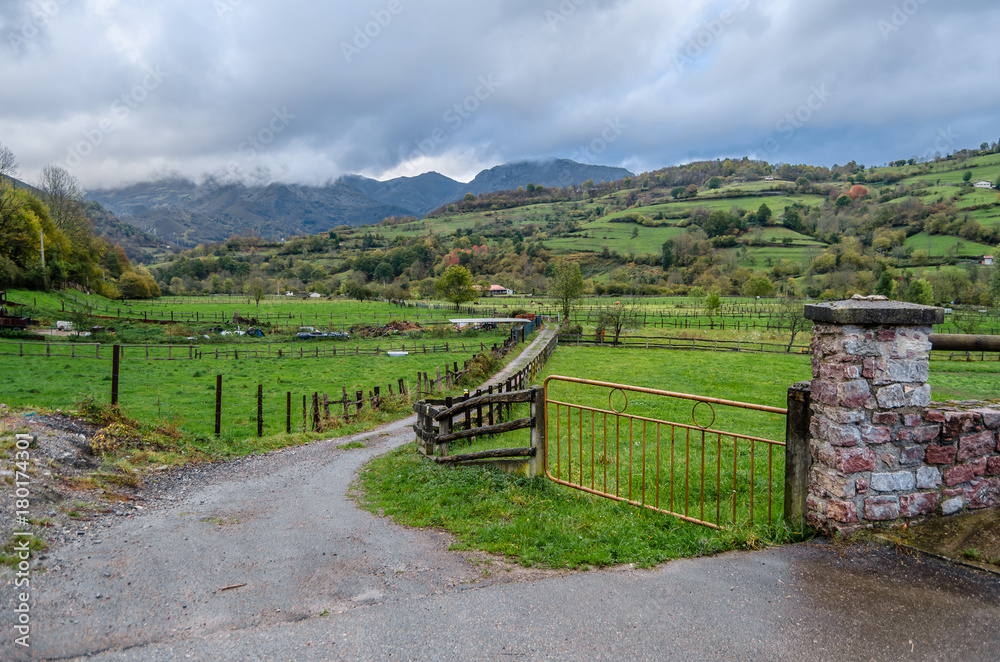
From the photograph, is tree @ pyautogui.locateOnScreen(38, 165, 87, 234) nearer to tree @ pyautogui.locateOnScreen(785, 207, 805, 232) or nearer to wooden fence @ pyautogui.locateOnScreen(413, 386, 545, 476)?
wooden fence @ pyautogui.locateOnScreen(413, 386, 545, 476)

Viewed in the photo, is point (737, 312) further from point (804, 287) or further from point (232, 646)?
point (232, 646)

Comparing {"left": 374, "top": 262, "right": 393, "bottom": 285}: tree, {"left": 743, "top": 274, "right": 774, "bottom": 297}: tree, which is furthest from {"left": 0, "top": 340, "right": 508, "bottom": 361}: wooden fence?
{"left": 374, "top": 262, "right": 393, "bottom": 285}: tree

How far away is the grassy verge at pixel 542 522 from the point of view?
5.07 metres

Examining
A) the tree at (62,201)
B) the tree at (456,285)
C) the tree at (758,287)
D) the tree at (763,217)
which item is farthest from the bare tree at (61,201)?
the tree at (763,217)

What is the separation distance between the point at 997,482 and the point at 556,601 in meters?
4.49

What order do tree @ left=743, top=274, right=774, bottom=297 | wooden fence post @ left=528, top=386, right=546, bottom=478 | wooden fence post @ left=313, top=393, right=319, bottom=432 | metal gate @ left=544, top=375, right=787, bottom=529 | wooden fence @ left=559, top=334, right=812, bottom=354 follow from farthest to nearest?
tree @ left=743, top=274, right=774, bottom=297 → wooden fence @ left=559, top=334, right=812, bottom=354 → wooden fence post @ left=313, top=393, right=319, bottom=432 → wooden fence post @ left=528, top=386, right=546, bottom=478 → metal gate @ left=544, top=375, right=787, bottom=529

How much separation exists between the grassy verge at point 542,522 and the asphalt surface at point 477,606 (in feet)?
A: 0.83

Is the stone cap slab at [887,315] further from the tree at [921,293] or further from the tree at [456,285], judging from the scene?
the tree at [456,285]

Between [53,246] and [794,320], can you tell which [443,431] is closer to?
[794,320]

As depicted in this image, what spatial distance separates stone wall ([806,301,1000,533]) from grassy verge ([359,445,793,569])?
0.78 meters

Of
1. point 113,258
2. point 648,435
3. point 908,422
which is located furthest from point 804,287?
point 113,258

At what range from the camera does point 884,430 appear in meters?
4.76

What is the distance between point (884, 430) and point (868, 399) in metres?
0.32

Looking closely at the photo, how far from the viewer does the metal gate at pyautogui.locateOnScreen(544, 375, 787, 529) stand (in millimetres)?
5934
